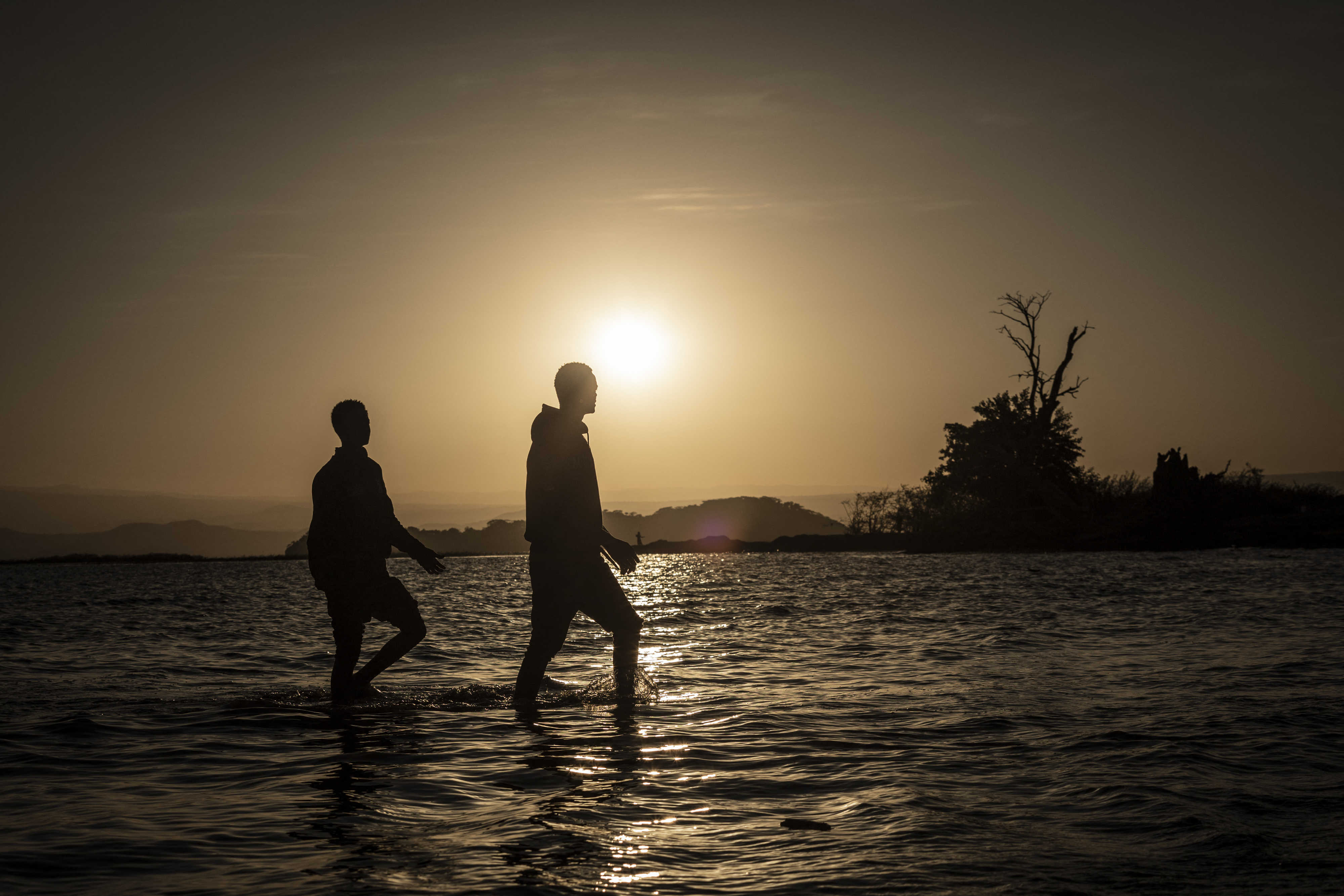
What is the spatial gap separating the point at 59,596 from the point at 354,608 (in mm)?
33465

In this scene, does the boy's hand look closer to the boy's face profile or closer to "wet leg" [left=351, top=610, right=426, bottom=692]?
"wet leg" [left=351, top=610, right=426, bottom=692]

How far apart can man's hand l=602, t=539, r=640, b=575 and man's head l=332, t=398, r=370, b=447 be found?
2.10 metres

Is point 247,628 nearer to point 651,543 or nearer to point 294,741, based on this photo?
point 294,741

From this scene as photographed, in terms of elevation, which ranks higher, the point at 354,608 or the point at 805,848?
the point at 354,608

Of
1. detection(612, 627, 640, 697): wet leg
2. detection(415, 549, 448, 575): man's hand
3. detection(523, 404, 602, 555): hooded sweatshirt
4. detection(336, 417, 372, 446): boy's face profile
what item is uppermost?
detection(336, 417, 372, 446): boy's face profile

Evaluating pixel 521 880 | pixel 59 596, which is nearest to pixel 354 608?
pixel 521 880

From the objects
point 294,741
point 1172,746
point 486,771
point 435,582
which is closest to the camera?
point 486,771

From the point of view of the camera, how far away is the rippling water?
3721mm

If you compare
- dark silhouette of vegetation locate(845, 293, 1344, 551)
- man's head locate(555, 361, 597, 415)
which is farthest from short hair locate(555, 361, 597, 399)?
dark silhouette of vegetation locate(845, 293, 1344, 551)

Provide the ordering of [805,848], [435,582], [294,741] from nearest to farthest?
[805,848]
[294,741]
[435,582]

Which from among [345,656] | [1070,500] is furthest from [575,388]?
[1070,500]

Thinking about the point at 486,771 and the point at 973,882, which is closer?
the point at 973,882

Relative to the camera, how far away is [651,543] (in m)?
163

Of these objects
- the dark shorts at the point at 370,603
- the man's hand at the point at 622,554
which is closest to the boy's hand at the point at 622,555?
the man's hand at the point at 622,554
